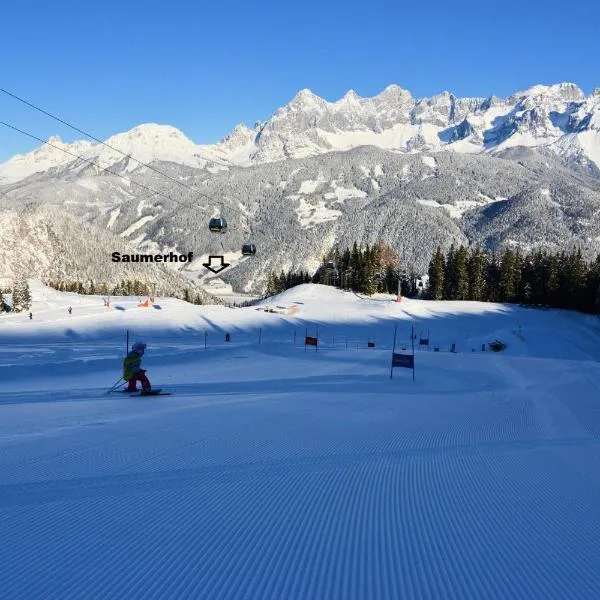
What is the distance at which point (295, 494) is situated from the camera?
6969mm

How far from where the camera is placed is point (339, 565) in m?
5.03

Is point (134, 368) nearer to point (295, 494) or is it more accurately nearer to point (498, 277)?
point (295, 494)

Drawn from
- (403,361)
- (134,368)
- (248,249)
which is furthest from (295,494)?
(248,249)

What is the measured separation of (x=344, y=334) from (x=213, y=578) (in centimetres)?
5860

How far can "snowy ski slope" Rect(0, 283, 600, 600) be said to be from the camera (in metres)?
4.79

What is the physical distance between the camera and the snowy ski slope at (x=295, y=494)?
4.79 meters

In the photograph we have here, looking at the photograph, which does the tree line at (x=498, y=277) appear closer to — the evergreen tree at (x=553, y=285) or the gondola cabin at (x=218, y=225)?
the evergreen tree at (x=553, y=285)

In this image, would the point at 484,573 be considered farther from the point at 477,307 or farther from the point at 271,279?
the point at 271,279

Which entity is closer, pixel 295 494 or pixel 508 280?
pixel 295 494

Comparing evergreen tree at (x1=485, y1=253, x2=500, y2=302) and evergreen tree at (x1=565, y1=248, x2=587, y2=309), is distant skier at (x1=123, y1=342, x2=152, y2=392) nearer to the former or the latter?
evergreen tree at (x1=565, y1=248, x2=587, y2=309)

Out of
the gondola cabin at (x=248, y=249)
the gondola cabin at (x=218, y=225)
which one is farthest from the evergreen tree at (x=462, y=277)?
the gondola cabin at (x=218, y=225)

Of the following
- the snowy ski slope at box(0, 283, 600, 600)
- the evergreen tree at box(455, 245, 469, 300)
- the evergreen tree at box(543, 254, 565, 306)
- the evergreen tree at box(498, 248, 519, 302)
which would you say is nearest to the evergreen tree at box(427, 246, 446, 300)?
the evergreen tree at box(455, 245, 469, 300)

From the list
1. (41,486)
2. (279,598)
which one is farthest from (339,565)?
(41,486)

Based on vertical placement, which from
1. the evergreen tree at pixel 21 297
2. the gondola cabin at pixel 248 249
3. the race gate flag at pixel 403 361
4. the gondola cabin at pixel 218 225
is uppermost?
the gondola cabin at pixel 218 225
